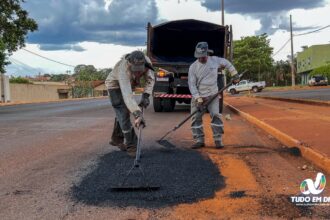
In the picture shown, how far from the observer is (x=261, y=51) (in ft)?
242

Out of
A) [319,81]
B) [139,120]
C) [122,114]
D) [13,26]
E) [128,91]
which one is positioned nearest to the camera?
[139,120]

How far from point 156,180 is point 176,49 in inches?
485

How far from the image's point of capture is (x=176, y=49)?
1811 centimetres

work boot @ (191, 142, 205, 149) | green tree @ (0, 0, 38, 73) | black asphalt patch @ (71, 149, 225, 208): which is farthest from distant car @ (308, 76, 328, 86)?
black asphalt patch @ (71, 149, 225, 208)

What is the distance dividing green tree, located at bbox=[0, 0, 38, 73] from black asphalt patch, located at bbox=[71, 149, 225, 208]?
20.4 meters

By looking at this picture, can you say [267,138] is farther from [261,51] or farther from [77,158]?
[261,51]

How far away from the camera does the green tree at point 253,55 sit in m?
72.2

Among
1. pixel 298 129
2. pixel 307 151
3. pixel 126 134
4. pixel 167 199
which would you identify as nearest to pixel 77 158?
pixel 126 134

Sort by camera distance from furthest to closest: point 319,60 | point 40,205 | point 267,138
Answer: point 319,60 < point 267,138 < point 40,205

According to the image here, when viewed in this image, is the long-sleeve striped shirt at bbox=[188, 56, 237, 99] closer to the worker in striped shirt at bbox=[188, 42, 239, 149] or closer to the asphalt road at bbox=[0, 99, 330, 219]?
the worker in striped shirt at bbox=[188, 42, 239, 149]

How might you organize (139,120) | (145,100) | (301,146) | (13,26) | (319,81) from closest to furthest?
1. (139,120)
2. (145,100)
3. (301,146)
4. (13,26)
5. (319,81)

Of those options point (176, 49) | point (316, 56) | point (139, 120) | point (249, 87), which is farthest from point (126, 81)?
point (316, 56)

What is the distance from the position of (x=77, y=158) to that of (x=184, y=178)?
7.75 ft

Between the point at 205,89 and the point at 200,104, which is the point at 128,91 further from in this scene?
the point at 205,89
